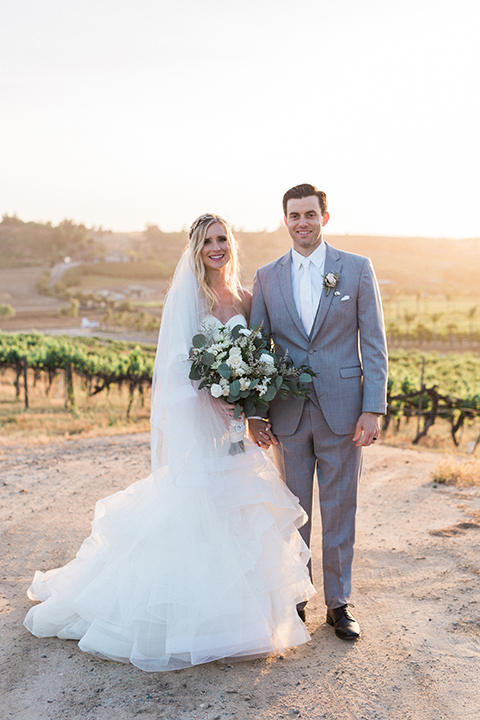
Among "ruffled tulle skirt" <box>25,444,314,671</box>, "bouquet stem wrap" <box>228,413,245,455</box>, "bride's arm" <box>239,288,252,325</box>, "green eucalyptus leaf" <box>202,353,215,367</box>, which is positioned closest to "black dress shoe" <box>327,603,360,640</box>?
"ruffled tulle skirt" <box>25,444,314,671</box>

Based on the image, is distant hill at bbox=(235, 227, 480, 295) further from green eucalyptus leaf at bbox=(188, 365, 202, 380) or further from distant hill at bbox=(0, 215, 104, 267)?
green eucalyptus leaf at bbox=(188, 365, 202, 380)

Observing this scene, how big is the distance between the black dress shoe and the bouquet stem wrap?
114cm

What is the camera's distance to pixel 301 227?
10.3 ft

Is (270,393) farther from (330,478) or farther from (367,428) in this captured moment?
(330,478)

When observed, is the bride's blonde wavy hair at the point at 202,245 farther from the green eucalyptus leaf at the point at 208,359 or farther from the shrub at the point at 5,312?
the shrub at the point at 5,312

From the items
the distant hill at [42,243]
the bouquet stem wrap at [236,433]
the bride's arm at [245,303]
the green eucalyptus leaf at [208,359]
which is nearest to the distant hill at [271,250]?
the distant hill at [42,243]

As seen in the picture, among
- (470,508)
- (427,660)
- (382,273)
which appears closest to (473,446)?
(470,508)

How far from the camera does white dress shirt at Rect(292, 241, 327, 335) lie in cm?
319

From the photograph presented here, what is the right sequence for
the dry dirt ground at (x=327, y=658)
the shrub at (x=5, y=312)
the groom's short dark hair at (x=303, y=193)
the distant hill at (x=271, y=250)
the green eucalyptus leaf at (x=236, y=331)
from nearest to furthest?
the dry dirt ground at (x=327, y=658) → the green eucalyptus leaf at (x=236, y=331) → the groom's short dark hair at (x=303, y=193) → the shrub at (x=5, y=312) → the distant hill at (x=271, y=250)

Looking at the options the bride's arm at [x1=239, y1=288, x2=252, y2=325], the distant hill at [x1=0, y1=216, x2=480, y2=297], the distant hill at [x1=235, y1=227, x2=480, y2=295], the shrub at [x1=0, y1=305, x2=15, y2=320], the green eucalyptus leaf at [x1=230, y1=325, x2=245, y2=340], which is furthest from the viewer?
the distant hill at [x1=0, y1=216, x2=480, y2=297]

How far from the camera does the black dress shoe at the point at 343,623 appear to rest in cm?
312

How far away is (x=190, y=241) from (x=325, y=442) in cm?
147

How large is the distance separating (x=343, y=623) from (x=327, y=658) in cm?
28

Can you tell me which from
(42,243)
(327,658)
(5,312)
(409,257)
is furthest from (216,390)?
(42,243)
